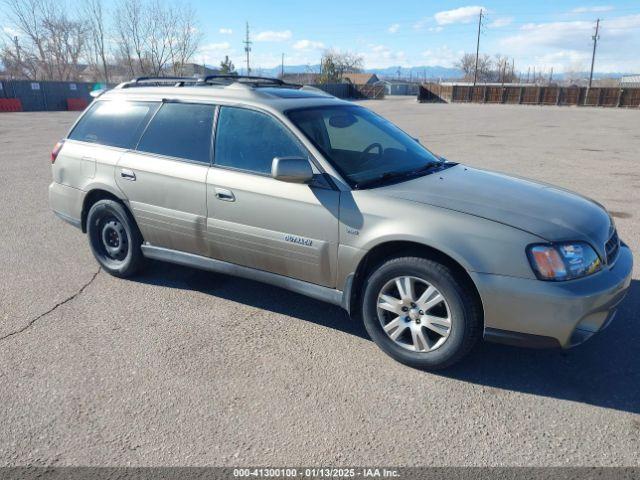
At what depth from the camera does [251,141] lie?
12.8 feet

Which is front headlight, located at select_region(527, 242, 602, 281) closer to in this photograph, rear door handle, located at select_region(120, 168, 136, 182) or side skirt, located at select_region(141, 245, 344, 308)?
side skirt, located at select_region(141, 245, 344, 308)

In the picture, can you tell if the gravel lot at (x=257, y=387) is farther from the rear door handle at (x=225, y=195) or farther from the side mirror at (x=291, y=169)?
the side mirror at (x=291, y=169)

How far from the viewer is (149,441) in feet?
8.72

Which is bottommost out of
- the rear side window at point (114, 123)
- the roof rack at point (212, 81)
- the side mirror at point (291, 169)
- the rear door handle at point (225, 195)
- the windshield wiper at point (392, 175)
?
the rear door handle at point (225, 195)

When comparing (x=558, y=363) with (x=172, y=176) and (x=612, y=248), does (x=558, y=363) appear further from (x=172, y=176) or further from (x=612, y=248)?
(x=172, y=176)

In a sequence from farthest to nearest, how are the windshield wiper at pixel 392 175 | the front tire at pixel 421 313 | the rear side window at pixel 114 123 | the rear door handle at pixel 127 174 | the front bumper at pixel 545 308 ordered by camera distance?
1. the rear side window at pixel 114 123
2. the rear door handle at pixel 127 174
3. the windshield wiper at pixel 392 175
4. the front tire at pixel 421 313
5. the front bumper at pixel 545 308

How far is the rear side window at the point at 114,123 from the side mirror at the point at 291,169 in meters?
1.74

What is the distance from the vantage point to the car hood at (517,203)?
3086mm

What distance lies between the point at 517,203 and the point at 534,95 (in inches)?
1977

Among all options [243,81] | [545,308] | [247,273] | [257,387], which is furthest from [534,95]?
[257,387]

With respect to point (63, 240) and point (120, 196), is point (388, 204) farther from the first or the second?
point (63, 240)

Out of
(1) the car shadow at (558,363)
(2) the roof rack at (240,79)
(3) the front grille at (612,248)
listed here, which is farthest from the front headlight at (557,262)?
(2) the roof rack at (240,79)

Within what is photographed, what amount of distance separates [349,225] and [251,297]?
143 centimetres

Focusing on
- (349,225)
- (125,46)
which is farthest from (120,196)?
(125,46)
